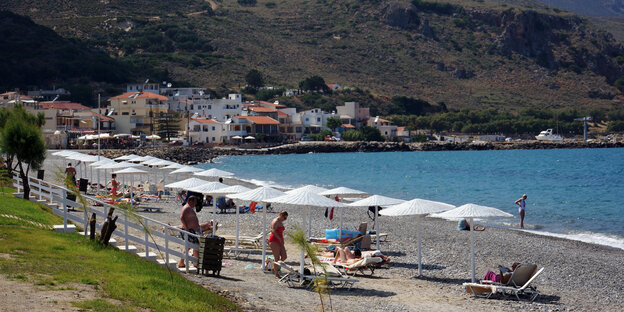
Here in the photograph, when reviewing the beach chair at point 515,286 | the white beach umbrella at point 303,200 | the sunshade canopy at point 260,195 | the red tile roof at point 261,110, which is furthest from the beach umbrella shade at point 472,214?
the red tile roof at point 261,110

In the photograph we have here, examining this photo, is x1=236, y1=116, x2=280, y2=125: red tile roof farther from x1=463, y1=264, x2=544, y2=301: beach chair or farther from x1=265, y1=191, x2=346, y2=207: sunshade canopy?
x1=463, y1=264, x2=544, y2=301: beach chair

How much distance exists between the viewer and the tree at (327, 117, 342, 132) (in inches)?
4281

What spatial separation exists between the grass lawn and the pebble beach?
974 millimetres

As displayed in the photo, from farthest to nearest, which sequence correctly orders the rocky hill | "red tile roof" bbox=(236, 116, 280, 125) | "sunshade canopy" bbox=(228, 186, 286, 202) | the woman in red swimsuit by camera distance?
the rocky hill, "red tile roof" bbox=(236, 116, 280, 125), "sunshade canopy" bbox=(228, 186, 286, 202), the woman in red swimsuit

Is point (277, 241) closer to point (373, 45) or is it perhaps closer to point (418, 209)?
point (418, 209)

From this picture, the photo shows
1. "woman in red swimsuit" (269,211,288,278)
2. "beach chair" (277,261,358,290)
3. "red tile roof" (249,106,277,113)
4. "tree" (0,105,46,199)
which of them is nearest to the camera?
"beach chair" (277,261,358,290)

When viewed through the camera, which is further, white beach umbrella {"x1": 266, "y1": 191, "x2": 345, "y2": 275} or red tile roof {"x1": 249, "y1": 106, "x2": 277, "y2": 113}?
red tile roof {"x1": 249, "y1": 106, "x2": 277, "y2": 113}

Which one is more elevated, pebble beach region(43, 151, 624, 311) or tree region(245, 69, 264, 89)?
tree region(245, 69, 264, 89)

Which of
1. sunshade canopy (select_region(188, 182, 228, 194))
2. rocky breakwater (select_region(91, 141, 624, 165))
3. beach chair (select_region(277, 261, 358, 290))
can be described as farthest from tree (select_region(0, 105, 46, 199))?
rocky breakwater (select_region(91, 141, 624, 165))

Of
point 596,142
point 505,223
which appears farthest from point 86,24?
point 505,223

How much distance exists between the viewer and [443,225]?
928 inches

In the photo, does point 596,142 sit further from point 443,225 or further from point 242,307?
point 242,307

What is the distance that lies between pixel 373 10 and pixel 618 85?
6096 centimetres

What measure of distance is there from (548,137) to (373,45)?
46188 millimetres
